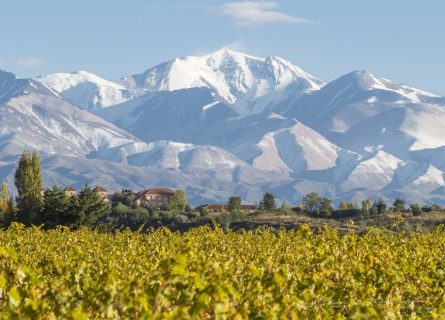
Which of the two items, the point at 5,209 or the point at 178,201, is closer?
the point at 5,209

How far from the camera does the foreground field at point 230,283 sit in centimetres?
1467

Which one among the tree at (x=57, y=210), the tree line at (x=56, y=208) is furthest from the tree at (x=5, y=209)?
the tree at (x=57, y=210)

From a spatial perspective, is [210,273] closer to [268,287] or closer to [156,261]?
[268,287]

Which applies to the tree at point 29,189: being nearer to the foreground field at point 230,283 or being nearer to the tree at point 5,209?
the tree at point 5,209

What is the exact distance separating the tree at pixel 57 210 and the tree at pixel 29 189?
1820mm

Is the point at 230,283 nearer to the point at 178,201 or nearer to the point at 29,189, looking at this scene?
the point at 29,189

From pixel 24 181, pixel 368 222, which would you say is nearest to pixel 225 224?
pixel 368 222

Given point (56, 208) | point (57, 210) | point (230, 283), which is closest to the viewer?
point (230, 283)

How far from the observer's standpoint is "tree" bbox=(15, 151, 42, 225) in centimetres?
8706

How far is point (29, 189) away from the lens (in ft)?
295

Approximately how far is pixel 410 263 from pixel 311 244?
5.49 meters

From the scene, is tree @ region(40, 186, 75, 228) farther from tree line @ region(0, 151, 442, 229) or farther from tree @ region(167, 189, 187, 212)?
tree @ region(167, 189, 187, 212)

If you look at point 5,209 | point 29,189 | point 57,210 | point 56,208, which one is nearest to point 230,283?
point 57,210

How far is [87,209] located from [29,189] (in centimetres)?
1075
